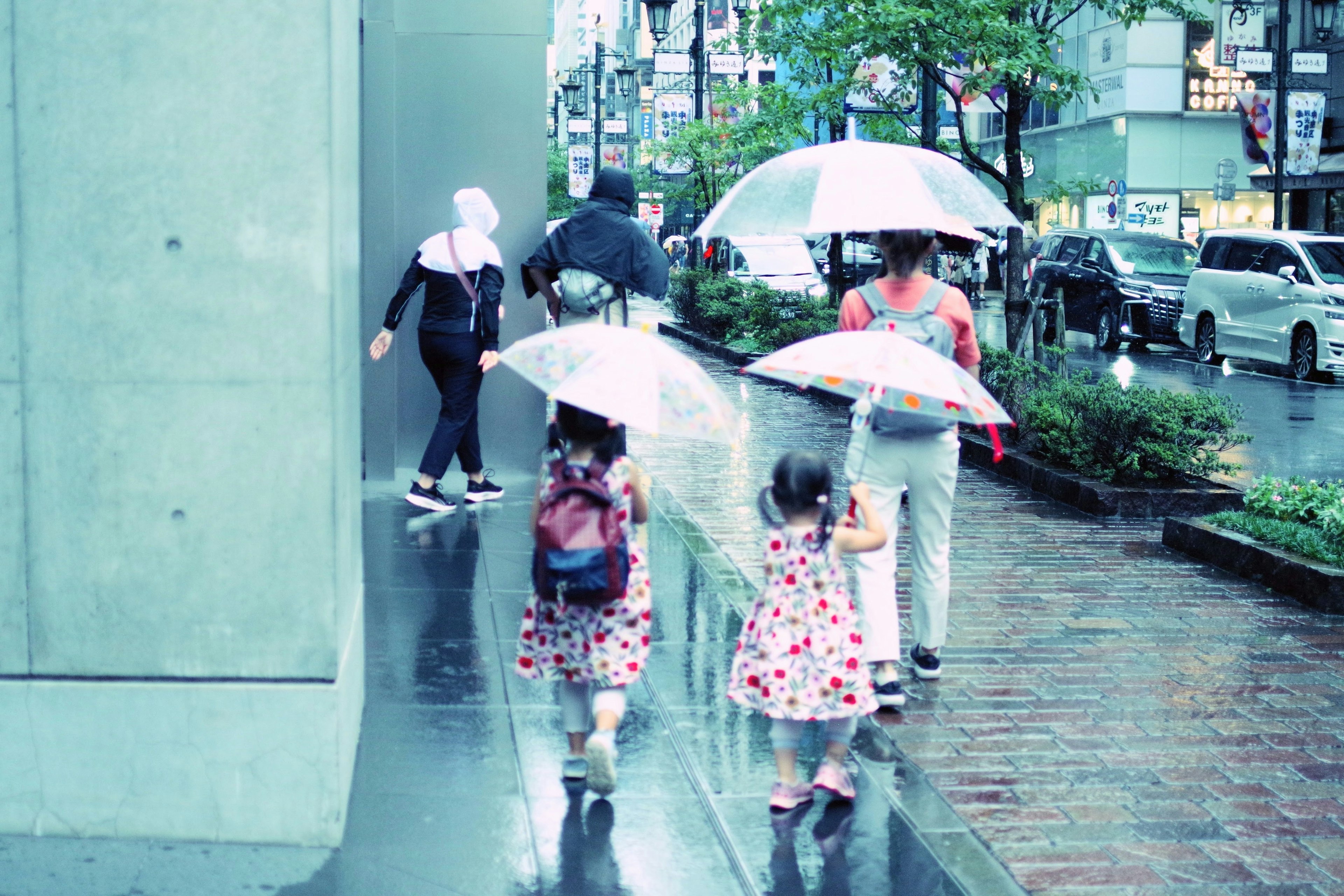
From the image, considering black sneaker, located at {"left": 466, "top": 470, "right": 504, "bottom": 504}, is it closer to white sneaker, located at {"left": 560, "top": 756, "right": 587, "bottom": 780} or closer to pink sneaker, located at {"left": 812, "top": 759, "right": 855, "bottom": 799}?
white sneaker, located at {"left": 560, "top": 756, "right": 587, "bottom": 780}

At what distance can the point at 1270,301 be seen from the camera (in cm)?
2078

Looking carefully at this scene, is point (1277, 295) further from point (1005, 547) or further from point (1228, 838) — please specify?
point (1228, 838)

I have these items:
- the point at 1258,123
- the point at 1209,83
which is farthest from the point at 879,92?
the point at 1209,83

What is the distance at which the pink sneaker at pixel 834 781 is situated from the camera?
4.60m

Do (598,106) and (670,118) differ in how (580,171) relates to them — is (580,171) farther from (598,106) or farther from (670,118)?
(670,118)

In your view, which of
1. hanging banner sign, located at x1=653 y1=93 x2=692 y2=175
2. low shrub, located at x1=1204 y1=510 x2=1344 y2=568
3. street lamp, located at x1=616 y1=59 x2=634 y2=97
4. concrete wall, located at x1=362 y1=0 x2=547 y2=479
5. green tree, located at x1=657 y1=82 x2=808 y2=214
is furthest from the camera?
street lamp, located at x1=616 y1=59 x2=634 y2=97

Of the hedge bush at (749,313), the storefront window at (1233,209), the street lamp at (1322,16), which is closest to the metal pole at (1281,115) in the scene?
the street lamp at (1322,16)

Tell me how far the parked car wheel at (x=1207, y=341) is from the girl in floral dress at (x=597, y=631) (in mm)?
19195

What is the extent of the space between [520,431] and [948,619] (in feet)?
13.3

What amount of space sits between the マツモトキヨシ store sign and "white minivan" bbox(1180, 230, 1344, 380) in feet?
68.2

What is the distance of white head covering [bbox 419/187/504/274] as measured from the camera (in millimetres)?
8906

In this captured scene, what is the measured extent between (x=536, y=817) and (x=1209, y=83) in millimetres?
42217

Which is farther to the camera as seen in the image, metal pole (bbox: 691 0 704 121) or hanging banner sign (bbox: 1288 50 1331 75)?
hanging banner sign (bbox: 1288 50 1331 75)

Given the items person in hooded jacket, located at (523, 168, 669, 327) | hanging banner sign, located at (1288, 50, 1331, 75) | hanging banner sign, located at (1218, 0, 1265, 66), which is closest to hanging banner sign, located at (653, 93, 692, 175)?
hanging banner sign, located at (1218, 0, 1265, 66)
